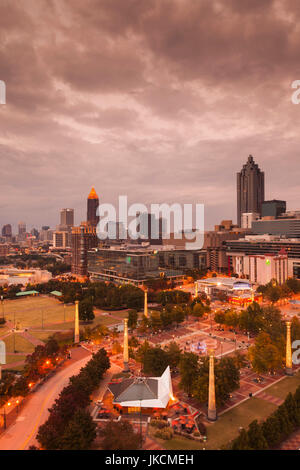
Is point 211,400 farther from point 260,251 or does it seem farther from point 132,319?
point 260,251

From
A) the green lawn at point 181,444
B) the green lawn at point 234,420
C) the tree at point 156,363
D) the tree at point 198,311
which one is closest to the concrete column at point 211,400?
the green lawn at point 234,420

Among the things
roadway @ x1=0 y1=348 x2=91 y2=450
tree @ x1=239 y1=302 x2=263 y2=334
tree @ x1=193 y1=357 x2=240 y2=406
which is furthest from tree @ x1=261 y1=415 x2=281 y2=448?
tree @ x1=239 y1=302 x2=263 y2=334

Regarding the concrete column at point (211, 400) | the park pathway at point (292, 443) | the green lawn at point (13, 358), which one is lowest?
the green lawn at point (13, 358)

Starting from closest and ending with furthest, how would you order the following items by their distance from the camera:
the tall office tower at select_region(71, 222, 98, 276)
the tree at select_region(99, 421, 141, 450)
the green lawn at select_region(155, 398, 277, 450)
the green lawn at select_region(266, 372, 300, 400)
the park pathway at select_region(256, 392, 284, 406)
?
the tree at select_region(99, 421, 141, 450), the green lawn at select_region(155, 398, 277, 450), the park pathway at select_region(256, 392, 284, 406), the green lawn at select_region(266, 372, 300, 400), the tall office tower at select_region(71, 222, 98, 276)

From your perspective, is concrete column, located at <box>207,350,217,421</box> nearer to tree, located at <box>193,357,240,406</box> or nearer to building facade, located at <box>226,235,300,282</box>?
tree, located at <box>193,357,240,406</box>

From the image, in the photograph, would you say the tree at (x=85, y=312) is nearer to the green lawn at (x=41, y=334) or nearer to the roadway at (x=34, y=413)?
the green lawn at (x=41, y=334)

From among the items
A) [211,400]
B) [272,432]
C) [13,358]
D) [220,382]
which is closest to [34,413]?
[13,358]
